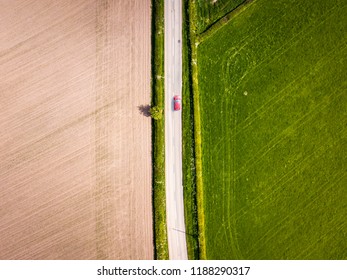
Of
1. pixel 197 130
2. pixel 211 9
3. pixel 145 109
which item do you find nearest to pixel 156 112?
pixel 145 109

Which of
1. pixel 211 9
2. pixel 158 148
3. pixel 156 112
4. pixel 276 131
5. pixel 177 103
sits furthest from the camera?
pixel 211 9

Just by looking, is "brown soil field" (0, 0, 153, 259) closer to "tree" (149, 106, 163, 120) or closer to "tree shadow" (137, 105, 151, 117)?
"tree shadow" (137, 105, 151, 117)

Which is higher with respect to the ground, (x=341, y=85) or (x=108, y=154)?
(x=341, y=85)

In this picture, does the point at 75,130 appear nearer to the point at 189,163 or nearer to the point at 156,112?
the point at 156,112

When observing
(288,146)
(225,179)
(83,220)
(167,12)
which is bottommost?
(83,220)

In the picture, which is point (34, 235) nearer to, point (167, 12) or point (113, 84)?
point (113, 84)

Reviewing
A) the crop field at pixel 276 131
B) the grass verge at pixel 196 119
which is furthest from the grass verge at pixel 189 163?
the crop field at pixel 276 131

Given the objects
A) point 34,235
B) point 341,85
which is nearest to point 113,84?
point 34,235
